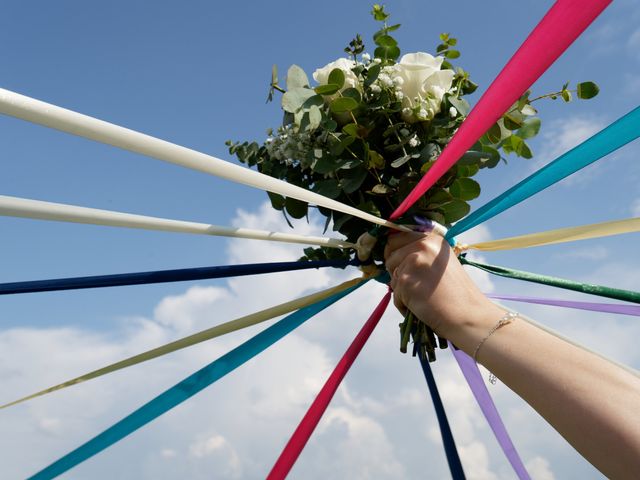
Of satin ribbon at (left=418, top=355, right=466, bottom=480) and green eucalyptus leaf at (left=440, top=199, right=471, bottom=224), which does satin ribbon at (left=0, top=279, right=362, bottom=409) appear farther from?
satin ribbon at (left=418, top=355, right=466, bottom=480)

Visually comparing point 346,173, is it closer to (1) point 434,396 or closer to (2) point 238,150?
(2) point 238,150

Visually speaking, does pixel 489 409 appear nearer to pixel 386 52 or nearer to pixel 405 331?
pixel 405 331

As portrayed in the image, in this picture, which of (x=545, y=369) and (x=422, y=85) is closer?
(x=545, y=369)

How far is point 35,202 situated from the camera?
1.80m

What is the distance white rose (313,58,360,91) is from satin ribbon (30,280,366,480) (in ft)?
3.06

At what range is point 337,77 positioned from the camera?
250 centimetres

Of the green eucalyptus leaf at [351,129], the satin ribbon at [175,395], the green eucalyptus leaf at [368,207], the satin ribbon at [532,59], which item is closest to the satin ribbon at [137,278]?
the satin ribbon at [175,395]

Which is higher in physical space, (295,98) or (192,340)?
(295,98)

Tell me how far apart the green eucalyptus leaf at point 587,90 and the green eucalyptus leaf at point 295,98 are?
1.19 metres

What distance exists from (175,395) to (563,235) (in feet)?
6.25

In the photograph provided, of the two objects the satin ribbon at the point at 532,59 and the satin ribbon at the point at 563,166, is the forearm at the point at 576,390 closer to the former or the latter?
the satin ribbon at the point at 532,59

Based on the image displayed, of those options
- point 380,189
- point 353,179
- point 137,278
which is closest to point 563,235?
point 380,189

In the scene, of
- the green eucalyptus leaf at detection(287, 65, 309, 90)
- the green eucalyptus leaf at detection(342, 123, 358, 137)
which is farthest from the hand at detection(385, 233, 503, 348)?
the green eucalyptus leaf at detection(287, 65, 309, 90)

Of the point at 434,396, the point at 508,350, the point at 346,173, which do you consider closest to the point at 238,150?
the point at 346,173
